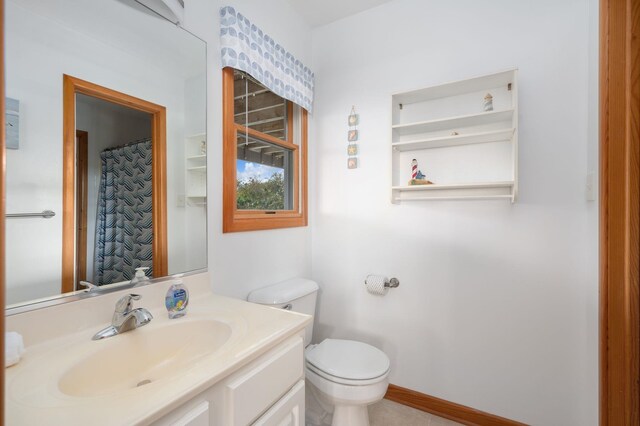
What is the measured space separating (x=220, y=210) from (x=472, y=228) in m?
1.41

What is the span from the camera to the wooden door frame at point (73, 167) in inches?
35.5

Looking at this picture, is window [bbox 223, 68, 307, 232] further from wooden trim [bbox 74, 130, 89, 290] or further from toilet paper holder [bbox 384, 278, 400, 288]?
toilet paper holder [bbox 384, 278, 400, 288]

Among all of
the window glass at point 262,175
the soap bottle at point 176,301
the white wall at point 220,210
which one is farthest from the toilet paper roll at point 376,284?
the soap bottle at point 176,301

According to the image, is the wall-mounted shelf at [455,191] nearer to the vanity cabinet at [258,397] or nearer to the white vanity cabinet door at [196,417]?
the vanity cabinet at [258,397]

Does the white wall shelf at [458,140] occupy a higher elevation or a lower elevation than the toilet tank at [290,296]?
higher

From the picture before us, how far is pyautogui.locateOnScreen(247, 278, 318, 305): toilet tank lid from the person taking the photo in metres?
1.54

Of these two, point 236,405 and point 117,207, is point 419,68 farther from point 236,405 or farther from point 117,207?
point 236,405

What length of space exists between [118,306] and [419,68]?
1.98m

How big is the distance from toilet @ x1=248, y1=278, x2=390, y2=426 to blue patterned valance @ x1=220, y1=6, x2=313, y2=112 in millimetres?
1226

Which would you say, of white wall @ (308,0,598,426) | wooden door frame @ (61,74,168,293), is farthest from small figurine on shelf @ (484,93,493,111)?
wooden door frame @ (61,74,168,293)

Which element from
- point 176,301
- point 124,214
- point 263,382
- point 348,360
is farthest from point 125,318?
point 348,360

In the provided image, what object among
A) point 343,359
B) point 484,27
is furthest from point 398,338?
point 484,27

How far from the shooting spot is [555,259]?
4.80 feet

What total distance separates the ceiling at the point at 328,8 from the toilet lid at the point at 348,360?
7.19 feet
